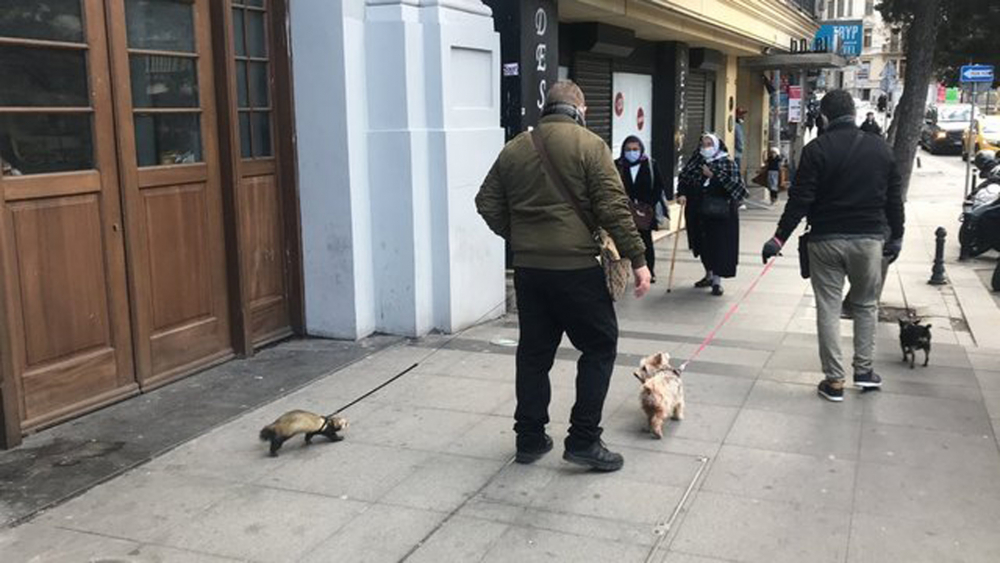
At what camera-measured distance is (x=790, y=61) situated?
21.1 m

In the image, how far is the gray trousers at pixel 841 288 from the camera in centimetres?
573

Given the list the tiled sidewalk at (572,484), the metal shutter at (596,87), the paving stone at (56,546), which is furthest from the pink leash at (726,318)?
the metal shutter at (596,87)

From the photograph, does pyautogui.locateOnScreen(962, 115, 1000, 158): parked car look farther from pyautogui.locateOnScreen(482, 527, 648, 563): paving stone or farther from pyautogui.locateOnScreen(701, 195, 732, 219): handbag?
pyautogui.locateOnScreen(482, 527, 648, 563): paving stone

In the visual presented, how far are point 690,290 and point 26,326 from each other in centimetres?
653

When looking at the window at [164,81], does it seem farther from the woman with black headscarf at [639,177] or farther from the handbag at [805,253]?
the woman with black headscarf at [639,177]

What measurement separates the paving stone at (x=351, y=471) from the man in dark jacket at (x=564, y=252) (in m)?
0.65

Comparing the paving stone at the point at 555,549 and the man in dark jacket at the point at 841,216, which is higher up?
the man in dark jacket at the point at 841,216

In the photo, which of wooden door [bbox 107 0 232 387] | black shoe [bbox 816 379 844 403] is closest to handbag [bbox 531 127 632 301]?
black shoe [bbox 816 379 844 403]

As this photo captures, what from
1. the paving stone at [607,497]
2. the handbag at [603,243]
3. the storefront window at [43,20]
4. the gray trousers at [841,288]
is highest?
the storefront window at [43,20]

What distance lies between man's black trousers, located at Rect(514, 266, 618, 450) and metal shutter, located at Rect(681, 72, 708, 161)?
13364 mm

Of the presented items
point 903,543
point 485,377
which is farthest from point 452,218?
point 903,543

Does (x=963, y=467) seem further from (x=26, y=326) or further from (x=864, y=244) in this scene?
(x=26, y=326)

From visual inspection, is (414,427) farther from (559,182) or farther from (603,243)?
(559,182)

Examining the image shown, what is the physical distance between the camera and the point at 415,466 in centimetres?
475
